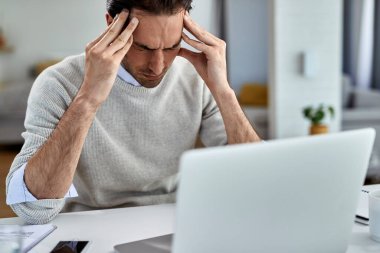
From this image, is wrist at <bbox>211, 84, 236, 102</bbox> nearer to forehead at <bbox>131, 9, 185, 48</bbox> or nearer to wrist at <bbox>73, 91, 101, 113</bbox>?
forehead at <bbox>131, 9, 185, 48</bbox>

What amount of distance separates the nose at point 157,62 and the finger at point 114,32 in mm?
114

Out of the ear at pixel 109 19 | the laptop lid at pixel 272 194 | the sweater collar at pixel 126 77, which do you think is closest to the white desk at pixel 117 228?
the laptop lid at pixel 272 194

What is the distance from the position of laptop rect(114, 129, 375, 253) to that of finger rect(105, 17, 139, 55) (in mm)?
719

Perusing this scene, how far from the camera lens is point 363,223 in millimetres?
1198

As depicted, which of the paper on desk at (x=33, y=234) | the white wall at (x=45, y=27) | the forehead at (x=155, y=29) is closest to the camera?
the paper on desk at (x=33, y=234)

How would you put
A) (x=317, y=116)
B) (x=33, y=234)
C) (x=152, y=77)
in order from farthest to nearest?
(x=317, y=116), (x=152, y=77), (x=33, y=234)

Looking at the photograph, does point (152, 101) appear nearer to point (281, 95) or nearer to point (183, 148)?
point (183, 148)

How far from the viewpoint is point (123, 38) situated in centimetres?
140

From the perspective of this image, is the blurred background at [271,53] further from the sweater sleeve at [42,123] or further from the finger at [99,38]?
the finger at [99,38]

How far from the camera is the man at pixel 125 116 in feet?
4.33

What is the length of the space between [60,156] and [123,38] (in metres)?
0.35

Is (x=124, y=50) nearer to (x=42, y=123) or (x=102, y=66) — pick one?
(x=102, y=66)

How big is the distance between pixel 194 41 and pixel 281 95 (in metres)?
2.99

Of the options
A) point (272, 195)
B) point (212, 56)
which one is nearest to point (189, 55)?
point (212, 56)
